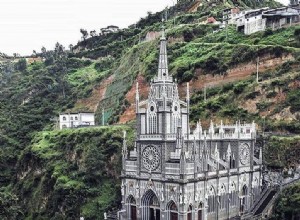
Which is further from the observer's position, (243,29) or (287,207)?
(243,29)

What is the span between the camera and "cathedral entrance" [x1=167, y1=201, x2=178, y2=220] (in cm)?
3898

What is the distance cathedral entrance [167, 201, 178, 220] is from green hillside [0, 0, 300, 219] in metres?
12.9

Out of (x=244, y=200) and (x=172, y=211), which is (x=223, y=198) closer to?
(x=244, y=200)

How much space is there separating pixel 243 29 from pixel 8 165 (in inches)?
1905

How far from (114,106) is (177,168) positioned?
148 feet

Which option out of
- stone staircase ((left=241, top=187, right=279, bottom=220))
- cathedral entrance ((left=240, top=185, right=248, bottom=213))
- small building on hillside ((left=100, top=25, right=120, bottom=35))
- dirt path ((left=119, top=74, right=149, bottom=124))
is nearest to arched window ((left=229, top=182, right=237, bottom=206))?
cathedral entrance ((left=240, top=185, right=248, bottom=213))

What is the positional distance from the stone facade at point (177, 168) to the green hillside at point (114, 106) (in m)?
6.75

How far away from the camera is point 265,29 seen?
77750mm

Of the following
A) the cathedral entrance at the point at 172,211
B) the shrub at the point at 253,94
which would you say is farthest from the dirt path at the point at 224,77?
the cathedral entrance at the point at 172,211

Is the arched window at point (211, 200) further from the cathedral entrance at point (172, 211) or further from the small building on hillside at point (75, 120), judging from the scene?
the small building on hillside at point (75, 120)

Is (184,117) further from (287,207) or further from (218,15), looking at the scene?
(218,15)

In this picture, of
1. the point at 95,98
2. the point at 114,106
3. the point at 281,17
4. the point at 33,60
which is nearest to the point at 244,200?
the point at 114,106

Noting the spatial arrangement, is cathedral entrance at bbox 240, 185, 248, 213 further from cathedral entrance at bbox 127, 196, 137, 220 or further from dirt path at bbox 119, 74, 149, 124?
dirt path at bbox 119, 74, 149, 124

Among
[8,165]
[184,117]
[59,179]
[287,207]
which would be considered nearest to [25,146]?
[8,165]
